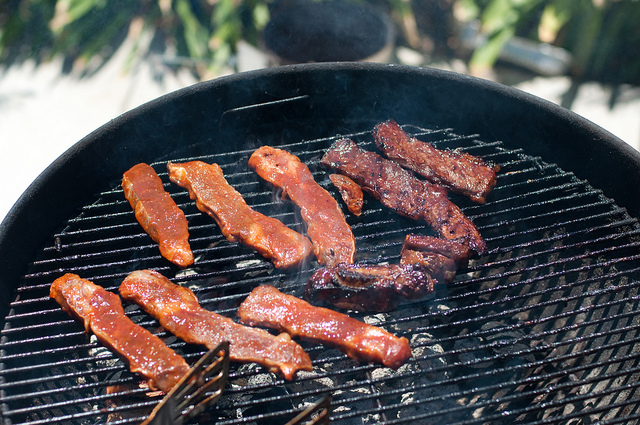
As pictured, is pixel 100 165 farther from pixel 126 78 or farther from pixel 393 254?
pixel 126 78

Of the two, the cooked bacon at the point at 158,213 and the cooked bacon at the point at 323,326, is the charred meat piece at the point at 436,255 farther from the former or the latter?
the cooked bacon at the point at 158,213

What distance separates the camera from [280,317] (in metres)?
2.53

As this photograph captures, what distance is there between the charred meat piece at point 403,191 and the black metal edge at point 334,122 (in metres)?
0.49

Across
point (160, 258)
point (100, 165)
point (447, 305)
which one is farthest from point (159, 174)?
point (447, 305)

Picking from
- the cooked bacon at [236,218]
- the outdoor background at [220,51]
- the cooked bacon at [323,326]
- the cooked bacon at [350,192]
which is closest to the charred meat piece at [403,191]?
the cooked bacon at [350,192]

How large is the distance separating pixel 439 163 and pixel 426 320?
3.35 ft

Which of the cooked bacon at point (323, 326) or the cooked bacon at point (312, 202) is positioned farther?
the cooked bacon at point (312, 202)

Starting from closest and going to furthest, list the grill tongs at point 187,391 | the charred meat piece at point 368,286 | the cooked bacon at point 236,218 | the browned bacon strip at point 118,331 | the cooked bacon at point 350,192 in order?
the grill tongs at point 187,391 → the browned bacon strip at point 118,331 → the charred meat piece at point 368,286 → the cooked bacon at point 236,218 → the cooked bacon at point 350,192

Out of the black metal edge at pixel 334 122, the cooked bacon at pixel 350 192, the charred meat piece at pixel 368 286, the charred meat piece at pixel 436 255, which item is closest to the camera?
the charred meat piece at pixel 368 286

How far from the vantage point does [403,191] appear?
3150 millimetres

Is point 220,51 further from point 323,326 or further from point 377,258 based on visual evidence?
point 323,326

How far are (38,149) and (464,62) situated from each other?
18.1 feet

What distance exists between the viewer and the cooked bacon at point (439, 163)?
3160mm

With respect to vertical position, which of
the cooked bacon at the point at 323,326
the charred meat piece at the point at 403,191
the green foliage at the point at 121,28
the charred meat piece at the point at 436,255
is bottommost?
the cooked bacon at the point at 323,326
